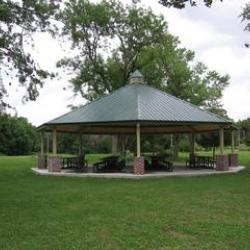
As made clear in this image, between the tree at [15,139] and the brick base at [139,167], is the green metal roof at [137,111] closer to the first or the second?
the brick base at [139,167]

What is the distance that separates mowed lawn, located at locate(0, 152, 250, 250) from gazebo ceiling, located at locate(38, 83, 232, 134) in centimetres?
485

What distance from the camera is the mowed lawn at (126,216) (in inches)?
358

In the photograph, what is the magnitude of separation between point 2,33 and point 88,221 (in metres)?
12.6

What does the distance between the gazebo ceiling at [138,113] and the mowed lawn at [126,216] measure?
4854 mm

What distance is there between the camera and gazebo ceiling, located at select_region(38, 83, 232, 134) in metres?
23.4

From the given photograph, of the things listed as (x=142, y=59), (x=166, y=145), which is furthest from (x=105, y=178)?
(x=166, y=145)

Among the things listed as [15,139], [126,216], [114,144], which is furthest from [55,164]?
[15,139]

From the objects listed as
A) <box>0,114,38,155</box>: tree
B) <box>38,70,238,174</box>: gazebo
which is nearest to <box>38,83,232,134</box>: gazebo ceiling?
<box>38,70,238,174</box>: gazebo

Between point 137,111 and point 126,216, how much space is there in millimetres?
12315

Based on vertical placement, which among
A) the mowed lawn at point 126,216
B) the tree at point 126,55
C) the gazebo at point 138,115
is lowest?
the mowed lawn at point 126,216

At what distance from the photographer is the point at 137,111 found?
77.7ft

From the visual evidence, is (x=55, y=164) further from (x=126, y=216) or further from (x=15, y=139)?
(x=15, y=139)

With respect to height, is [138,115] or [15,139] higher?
[15,139]

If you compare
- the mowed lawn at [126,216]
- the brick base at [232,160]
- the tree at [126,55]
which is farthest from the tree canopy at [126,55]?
the mowed lawn at [126,216]
